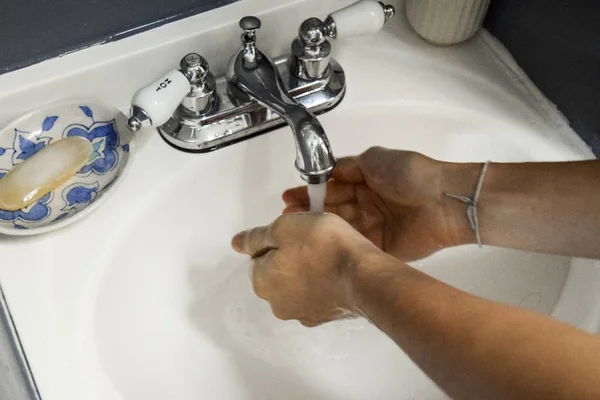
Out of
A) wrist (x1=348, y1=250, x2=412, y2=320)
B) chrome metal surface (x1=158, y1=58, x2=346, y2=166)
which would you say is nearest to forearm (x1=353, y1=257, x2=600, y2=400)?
wrist (x1=348, y1=250, x2=412, y2=320)

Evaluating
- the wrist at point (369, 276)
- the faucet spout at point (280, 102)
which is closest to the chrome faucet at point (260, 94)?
the faucet spout at point (280, 102)

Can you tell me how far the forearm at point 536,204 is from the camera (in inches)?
20.5

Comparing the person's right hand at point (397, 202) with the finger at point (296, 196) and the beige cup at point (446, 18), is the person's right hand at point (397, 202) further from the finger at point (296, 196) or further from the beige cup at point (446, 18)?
the beige cup at point (446, 18)

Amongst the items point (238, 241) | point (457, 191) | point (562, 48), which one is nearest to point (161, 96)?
point (238, 241)

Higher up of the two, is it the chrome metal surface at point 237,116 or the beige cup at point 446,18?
the beige cup at point 446,18

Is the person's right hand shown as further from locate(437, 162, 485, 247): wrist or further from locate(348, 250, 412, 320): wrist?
locate(348, 250, 412, 320): wrist

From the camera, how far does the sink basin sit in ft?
1.90

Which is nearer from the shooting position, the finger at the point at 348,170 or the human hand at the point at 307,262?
the human hand at the point at 307,262

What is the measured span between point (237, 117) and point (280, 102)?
0.21ft

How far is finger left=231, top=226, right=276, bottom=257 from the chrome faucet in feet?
0.20

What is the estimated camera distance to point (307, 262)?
0.53 m

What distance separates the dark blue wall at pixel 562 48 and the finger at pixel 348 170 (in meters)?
0.21

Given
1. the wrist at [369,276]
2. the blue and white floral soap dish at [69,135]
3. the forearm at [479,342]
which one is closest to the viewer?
the forearm at [479,342]

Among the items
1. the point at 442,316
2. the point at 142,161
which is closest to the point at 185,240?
the point at 142,161
